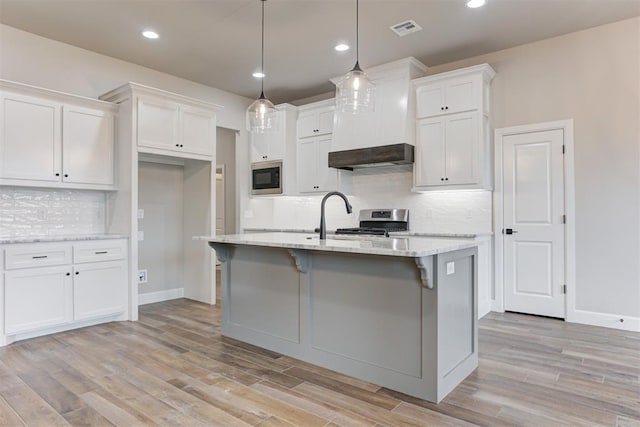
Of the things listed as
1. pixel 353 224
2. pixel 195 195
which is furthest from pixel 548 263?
pixel 195 195

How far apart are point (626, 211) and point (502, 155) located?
1.27m

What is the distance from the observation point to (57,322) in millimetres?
3533

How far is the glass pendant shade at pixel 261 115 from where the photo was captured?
3320 millimetres

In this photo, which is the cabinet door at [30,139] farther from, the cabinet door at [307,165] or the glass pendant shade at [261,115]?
the cabinet door at [307,165]

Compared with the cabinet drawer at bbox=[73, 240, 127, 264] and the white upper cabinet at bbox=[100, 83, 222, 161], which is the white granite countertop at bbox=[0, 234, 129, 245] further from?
the white upper cabinet at bbox=[100, 83, 222, 161]

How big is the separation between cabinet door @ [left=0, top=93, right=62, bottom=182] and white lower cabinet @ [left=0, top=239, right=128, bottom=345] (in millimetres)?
710

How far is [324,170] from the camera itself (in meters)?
5.32

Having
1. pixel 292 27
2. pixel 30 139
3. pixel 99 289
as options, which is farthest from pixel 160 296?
pixel 292 27

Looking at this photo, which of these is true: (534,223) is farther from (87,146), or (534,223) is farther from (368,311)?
(87,146)

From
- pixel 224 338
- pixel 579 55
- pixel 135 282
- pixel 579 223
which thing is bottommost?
pixel 224 338

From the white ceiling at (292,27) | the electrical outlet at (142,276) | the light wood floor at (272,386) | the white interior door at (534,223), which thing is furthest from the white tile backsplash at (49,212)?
the white interior door at (534,223)

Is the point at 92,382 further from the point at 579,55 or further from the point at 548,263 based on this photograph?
the point at 579,55

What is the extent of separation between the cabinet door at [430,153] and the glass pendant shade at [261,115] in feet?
6.31

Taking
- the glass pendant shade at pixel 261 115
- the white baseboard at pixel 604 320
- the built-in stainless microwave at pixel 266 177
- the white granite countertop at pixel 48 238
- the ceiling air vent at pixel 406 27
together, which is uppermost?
the ceiling air vent at pixel 406 27
